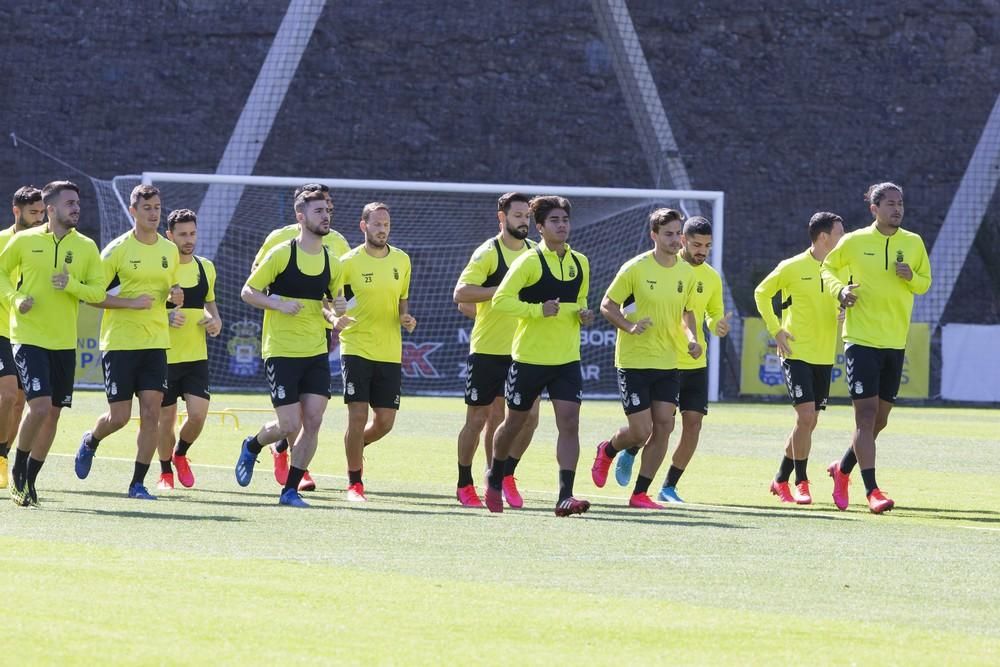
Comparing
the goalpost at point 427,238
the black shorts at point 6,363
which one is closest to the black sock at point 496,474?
the black shorts at point 6,363

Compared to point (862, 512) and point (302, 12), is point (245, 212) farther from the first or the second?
point (862, 512)

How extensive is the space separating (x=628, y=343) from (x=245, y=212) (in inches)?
804

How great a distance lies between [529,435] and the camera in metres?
12.0

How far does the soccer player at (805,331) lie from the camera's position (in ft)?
42.7

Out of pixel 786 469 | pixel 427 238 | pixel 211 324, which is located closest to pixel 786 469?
pixel 786 469

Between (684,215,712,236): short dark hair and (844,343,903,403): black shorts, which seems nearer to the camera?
(844,343,903,403): black shorts

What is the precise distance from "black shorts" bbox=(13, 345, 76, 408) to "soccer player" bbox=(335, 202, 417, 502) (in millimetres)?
1867

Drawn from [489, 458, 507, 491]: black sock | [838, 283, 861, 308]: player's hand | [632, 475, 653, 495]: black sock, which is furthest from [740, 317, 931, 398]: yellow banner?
[489, 458, 507, 491]: black sock

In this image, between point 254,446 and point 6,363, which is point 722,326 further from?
point 6,363

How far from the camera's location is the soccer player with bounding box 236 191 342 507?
11.7 m

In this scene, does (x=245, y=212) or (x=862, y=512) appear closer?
(x=862, y=512)

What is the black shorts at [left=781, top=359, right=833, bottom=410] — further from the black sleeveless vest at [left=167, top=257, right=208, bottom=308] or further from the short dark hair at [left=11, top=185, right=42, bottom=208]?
the short dark hair at [left=11, top=185, right=42, bottom=208]

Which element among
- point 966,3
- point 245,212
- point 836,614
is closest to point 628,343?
point 836,614

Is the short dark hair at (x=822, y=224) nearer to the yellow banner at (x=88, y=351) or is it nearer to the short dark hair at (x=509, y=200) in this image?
the short dark hair at (x=509, y=200)
